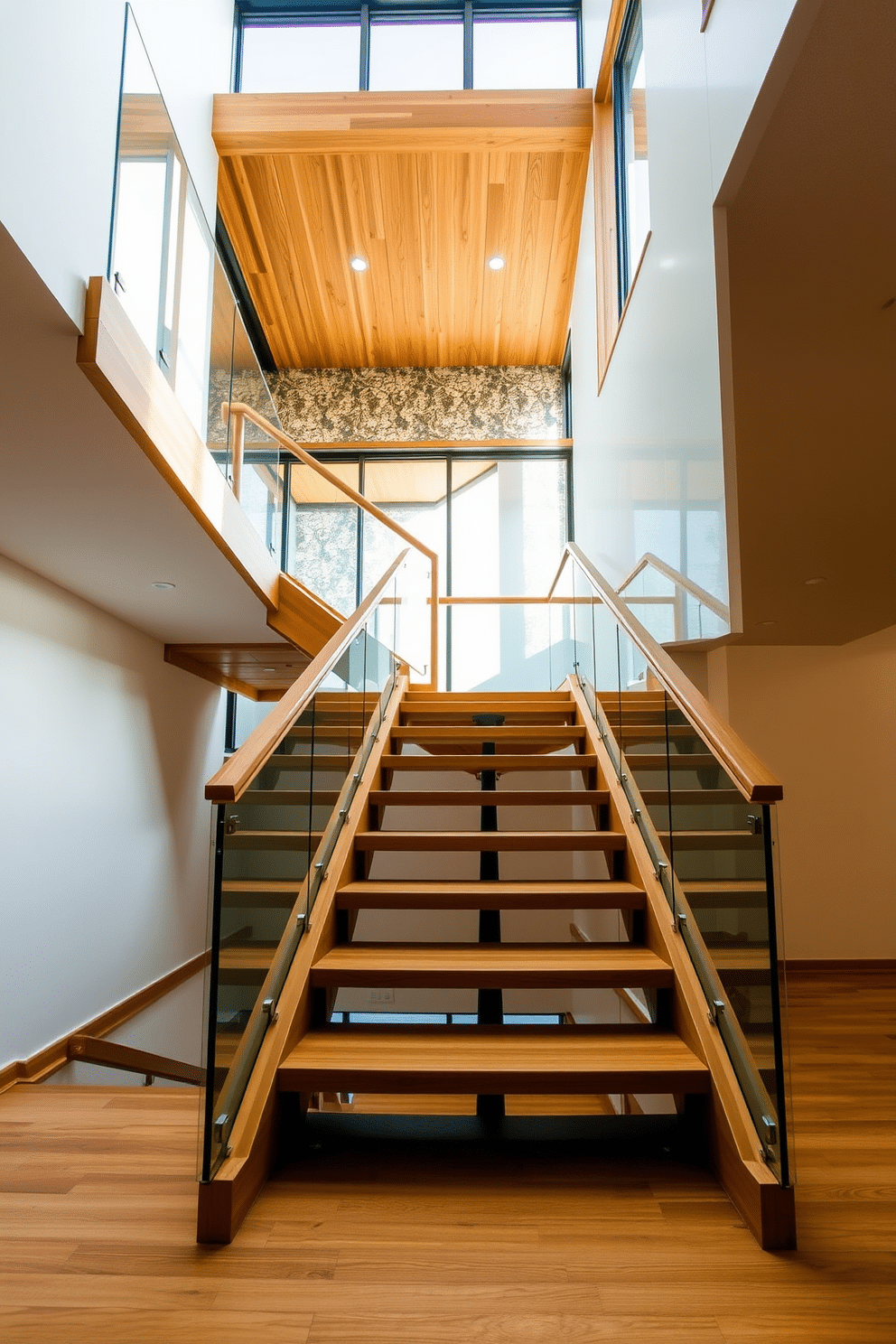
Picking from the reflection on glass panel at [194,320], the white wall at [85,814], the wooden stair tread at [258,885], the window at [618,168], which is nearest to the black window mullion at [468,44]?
the window at [618,168]

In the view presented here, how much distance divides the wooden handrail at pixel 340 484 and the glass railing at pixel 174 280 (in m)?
0.06

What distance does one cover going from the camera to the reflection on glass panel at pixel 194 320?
3938 mm

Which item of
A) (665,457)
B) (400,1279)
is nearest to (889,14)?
(665,457)

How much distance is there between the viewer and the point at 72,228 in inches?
105

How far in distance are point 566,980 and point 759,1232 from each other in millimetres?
948

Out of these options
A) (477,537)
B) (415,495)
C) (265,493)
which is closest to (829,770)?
(265,493)

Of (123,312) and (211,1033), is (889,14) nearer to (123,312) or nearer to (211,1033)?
(123,312)

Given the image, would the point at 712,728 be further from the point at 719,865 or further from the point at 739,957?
the point at 739,957

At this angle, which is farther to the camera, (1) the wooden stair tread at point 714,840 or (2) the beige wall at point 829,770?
(2) the beige wall at point 829,770

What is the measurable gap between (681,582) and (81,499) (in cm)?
280

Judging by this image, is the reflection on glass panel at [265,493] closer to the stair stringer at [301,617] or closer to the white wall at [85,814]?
the stair stringer at [301,617]

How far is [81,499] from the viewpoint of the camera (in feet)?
12.3

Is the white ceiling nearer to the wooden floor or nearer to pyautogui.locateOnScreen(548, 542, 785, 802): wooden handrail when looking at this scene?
pyautogui.locateOnScreen(548, 542, 785, 802): wooden handrail

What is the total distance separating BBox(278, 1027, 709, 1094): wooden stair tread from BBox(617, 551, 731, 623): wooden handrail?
1.78 meters
